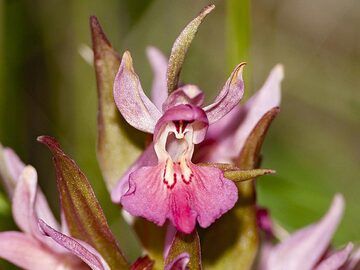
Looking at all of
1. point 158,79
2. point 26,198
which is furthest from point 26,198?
point 158,79

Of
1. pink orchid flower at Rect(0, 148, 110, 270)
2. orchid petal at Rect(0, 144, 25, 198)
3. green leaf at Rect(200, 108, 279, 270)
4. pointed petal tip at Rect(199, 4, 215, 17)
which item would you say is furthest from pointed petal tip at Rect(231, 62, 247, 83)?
orchid petal at Rect(0, 144, 25, 198)

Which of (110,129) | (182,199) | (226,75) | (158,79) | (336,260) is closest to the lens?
(182,199)

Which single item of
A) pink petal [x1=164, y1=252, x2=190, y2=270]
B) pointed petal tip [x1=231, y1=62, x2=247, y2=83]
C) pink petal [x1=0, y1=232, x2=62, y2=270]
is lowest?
pink petal [x1=0, y1=232, x2=62, y2=270]

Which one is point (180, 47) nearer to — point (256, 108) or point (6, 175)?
point (256, 108)

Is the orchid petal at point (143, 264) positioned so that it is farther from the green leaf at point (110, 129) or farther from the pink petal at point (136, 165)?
the green leaf at point (110, 129)

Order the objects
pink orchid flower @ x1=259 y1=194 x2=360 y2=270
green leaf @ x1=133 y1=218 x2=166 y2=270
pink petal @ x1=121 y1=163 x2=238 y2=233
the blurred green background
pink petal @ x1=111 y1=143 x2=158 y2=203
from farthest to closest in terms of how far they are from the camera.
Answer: the blurred green background
pink orchid flower @ x1=259 y1=194 x2=360 y2=270
green leaf @ x1=133 y1=218 x2=166 y2=270
pink petal @ x1=111 y1=143 x2=158 y2=203
pink petal @ x1=121 y1=163 x2=238 y2=233

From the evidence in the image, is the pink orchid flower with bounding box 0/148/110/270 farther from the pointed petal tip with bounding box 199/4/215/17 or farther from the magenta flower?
the pointed petal tip with bounding box 199/4/215/17

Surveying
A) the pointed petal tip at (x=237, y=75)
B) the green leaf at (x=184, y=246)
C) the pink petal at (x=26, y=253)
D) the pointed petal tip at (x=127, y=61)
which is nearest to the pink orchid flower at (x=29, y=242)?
the pink petal at (x=26, y=253)
